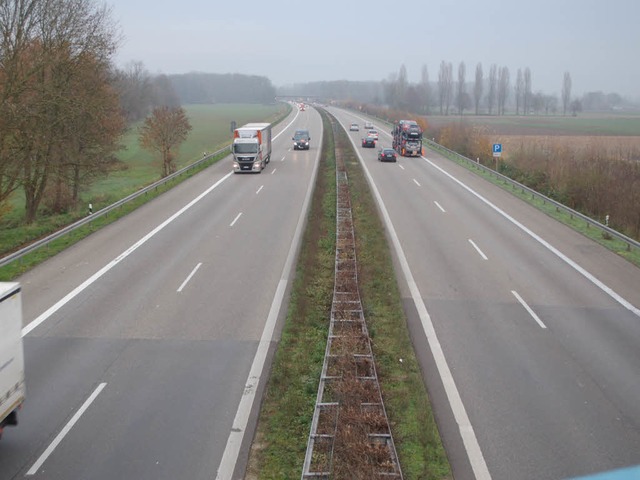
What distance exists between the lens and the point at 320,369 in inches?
488

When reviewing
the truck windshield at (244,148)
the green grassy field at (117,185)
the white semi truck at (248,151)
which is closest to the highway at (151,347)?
the green grassy field at (117,185)

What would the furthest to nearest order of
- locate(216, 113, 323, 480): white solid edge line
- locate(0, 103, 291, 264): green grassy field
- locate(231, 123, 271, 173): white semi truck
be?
1. locate(231, 123, 271, 173): white semi truck
2. locate(0, 103, 291, 264): green grassy field
3. locate(216, 113, 323, 480): white solid edge line

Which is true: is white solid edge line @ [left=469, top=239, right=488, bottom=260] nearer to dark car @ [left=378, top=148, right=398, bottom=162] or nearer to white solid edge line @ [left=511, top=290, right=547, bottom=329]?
white solid edge line @ [left=511, top=290, right=547, bottom=329]

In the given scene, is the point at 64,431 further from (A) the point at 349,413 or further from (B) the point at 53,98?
(B) the point at 53,98

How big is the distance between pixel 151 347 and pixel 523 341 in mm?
8037

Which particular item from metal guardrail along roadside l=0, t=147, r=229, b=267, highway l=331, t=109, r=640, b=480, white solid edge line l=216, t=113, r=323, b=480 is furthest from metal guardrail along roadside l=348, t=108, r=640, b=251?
metal guardrail along roadside l=0, t=147, r=229, b=267

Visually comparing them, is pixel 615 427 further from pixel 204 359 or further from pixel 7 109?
pixel 7 109

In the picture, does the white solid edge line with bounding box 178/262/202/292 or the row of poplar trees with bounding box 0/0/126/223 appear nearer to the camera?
the white solid edge line with bounding box 178/262/202/292

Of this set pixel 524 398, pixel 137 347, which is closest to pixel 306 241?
pixel 137 347

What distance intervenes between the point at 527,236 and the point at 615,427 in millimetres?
14010

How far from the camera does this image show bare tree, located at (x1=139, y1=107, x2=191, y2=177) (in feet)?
147

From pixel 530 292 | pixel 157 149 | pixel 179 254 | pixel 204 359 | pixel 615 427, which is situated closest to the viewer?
pixel 615 427

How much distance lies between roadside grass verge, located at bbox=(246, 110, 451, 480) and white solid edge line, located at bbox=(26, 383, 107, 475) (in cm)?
297

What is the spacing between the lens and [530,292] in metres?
17.0
